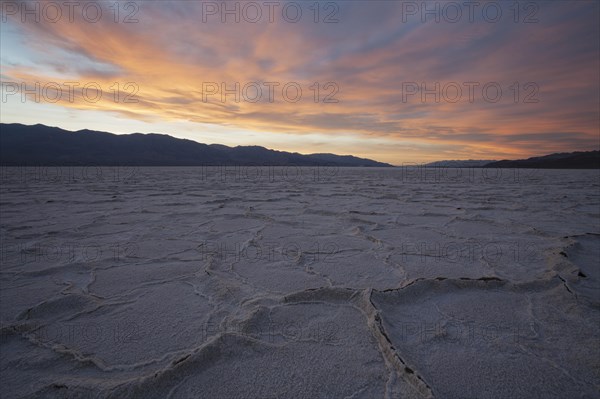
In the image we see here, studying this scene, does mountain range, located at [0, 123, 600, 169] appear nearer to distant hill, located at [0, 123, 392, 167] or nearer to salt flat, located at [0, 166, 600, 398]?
distant hill, located at [0, 123, 392, 167]

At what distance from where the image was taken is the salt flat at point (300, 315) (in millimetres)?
936

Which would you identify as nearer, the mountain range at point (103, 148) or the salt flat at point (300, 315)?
the salt flat at point (300, 315)

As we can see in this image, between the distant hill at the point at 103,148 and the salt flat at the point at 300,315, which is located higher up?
the distant hill at the point at 103,148

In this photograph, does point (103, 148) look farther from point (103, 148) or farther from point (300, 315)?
point (300, 315)

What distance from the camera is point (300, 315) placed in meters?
1.32

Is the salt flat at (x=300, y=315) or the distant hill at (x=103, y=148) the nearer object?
Result: the salt flat at (x=300, y=315)

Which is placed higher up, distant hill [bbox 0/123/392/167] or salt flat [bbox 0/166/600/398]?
distant hill [bbox 0/123/392/167]

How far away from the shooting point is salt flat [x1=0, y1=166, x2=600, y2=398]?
3.07ft

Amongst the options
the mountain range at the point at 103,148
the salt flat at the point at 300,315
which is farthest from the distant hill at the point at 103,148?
the salt flat at the point at 300,315

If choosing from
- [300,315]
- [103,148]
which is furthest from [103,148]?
[300,315]

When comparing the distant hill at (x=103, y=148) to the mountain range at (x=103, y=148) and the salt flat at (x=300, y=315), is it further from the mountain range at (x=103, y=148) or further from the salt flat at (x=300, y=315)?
the salt flat at (x=300, y=315)

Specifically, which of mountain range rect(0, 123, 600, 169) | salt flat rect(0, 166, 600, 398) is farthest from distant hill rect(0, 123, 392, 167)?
salt flat rect(0, 166, 600, 398)

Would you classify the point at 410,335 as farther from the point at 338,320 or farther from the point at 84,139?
the point at 84,139

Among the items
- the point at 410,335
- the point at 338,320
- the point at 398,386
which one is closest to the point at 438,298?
the point at 410,335
